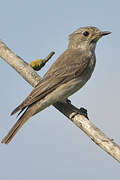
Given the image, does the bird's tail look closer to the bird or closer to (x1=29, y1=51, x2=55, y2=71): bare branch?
the bird

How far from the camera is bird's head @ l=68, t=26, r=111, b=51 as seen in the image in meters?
10.0

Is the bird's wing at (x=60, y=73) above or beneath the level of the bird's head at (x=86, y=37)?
Answer: beneath

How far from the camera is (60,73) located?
9.34 metres

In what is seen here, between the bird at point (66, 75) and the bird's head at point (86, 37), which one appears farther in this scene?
the bird's head at point (86, 37)

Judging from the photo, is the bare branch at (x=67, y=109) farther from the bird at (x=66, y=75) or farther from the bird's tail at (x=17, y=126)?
the bird's tail at (x=17, y=126)

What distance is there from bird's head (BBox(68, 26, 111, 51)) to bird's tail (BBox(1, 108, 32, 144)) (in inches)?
98.2

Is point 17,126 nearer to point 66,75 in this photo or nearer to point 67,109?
point 67,109

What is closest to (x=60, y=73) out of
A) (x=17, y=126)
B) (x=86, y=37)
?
(x=86, y=37)

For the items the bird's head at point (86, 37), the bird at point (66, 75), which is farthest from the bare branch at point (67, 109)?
the bird's head at point (86, 37)

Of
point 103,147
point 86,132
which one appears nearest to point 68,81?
point 86,132

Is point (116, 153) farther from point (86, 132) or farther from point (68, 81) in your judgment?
point (68, 81)

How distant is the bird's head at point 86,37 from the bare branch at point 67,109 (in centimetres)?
176

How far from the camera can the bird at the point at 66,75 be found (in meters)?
8.45

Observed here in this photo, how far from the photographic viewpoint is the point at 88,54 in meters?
9.90
